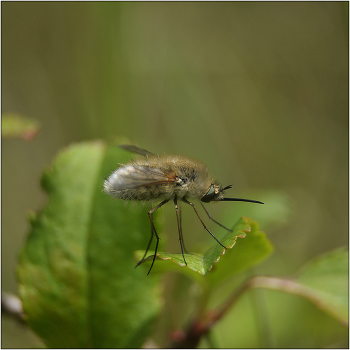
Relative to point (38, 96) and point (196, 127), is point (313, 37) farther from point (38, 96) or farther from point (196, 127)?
point (38, 96)

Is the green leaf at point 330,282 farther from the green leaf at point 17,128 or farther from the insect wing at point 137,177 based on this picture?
the green leaf at point 17,128

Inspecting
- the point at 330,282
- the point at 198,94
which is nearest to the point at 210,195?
the point at 330,282

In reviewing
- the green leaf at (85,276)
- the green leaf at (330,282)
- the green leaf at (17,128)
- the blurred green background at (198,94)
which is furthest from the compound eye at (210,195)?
the blurred green background at (198,94)

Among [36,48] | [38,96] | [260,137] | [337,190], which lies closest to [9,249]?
[38,96]

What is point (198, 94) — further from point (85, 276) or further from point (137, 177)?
point (85, 276)

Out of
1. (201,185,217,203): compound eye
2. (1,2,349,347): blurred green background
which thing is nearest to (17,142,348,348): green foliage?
(201,185,217,203): compound eye

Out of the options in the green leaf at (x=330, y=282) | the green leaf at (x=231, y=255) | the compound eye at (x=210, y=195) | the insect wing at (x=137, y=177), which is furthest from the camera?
the compound eye at (x=210, y=195)
